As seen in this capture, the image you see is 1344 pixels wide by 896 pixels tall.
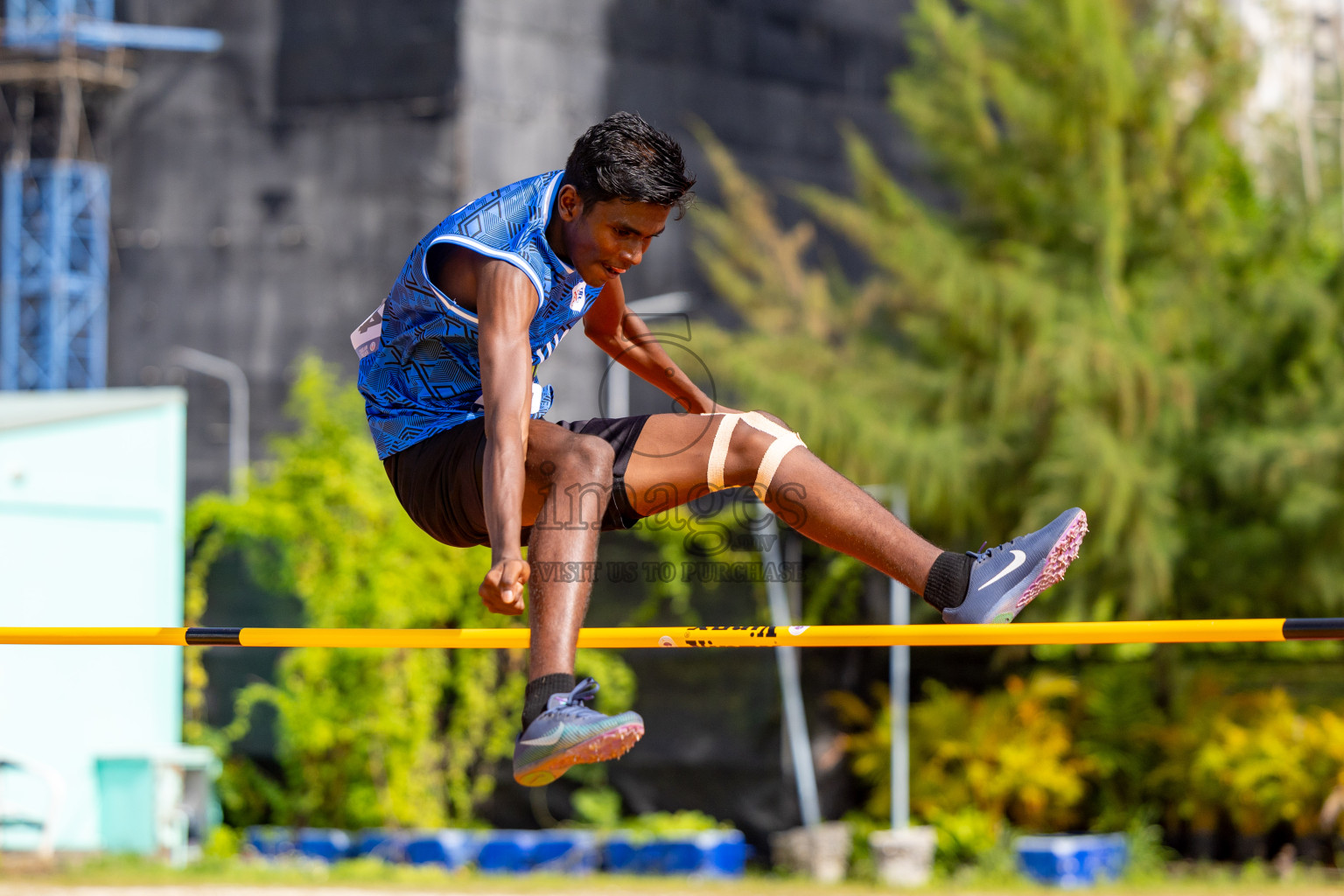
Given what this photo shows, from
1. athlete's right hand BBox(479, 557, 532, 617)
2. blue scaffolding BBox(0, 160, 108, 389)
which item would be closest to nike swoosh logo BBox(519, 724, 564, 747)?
athlete's right hand BBox(479, 557, 532, 617)

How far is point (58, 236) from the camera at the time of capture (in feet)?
72.3

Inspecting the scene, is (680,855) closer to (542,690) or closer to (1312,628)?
(1312,628)

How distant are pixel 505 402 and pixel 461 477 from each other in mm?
387

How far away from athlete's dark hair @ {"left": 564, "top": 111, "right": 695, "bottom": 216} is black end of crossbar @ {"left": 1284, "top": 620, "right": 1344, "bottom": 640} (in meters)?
1.86

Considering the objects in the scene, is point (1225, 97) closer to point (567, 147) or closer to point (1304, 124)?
point (1304, 124)

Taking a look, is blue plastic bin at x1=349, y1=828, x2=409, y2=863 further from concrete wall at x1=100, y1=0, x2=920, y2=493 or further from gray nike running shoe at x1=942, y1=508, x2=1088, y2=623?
concrete wall at x1=100, y1=0, x2=920, y2=493

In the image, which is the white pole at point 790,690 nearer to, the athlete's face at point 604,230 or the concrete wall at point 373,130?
the athlete's face at point 604,230

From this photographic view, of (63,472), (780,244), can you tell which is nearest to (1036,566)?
(63,472)

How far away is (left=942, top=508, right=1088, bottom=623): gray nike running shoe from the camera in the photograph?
3.72 metres

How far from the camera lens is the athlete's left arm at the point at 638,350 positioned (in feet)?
14.5

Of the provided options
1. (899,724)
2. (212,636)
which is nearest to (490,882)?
(899,724)

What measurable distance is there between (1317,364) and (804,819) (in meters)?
4.71

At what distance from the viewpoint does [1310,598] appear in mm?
10102

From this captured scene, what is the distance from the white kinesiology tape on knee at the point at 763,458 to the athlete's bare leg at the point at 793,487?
11 mm
